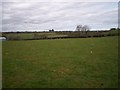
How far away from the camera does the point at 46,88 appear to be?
837cm

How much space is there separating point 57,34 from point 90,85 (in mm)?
91153

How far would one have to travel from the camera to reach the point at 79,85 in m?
8.77

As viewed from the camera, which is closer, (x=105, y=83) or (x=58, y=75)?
(x=105, y=83)

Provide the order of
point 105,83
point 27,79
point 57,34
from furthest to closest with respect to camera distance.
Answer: point 57,34 → point 27,79 → point 105,83

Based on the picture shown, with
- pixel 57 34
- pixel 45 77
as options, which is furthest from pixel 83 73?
pixel 57 34

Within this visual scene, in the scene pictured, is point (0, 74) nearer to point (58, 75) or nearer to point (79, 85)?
point (58, 75)

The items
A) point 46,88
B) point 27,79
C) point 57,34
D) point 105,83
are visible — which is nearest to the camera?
point 46,88

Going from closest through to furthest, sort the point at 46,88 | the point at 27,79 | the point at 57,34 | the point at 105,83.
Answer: the point at 46,88 < the point at 105,83 < the point at 27,79 < the point at 57,34

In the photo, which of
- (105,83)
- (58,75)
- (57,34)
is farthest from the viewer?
(57,34)

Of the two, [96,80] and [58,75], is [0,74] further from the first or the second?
[96,80]

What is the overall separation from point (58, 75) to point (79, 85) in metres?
2.24

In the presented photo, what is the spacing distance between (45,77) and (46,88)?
1.97 meters

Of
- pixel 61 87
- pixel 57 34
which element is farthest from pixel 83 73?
pixel 57 34

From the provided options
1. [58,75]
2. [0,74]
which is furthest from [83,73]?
[0,74]
